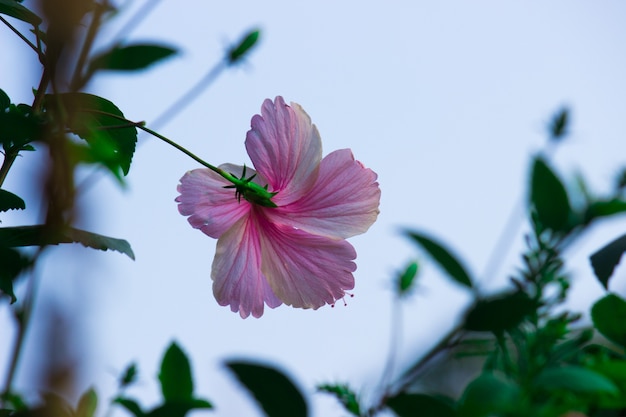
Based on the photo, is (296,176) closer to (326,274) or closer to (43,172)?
(326,274)

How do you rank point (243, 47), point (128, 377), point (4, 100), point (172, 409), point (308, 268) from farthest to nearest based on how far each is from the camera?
1. point (243, 47)
2. point (128, 377)
3. point (308, 268)
4. point (4, 100)
5. point (172, 409)

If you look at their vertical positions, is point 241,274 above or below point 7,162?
below

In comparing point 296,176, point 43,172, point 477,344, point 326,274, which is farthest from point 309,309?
point 43,172

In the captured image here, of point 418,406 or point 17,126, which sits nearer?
point 418,406

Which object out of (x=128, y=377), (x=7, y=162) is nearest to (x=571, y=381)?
(x=7, y=162)

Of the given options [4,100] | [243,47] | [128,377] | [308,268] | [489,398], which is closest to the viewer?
[489,398]

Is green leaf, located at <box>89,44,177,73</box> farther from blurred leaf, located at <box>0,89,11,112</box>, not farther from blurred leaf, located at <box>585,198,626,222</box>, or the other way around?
blurred leaf, located at <box>585,198,626,222</box>

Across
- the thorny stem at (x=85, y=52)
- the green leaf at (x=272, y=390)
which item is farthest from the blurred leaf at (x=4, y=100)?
the green leaf at (x=272, y=390)

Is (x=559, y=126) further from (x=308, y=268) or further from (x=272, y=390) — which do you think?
(x=272, y=390)
